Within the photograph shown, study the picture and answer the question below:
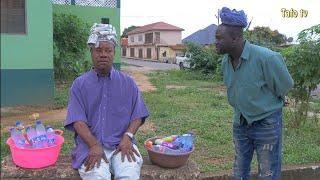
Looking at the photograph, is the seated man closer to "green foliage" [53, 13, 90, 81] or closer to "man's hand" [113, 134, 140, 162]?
"man's hand" [113, 134, 140, 162]

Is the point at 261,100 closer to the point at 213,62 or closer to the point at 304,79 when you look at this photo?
the point at 304,79

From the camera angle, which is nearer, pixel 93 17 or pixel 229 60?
pixel 229 60

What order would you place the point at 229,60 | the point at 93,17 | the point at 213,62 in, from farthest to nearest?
the point at 213,62
the point at 93,17
the point at 229,60

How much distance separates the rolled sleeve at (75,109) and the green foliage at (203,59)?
16.8m

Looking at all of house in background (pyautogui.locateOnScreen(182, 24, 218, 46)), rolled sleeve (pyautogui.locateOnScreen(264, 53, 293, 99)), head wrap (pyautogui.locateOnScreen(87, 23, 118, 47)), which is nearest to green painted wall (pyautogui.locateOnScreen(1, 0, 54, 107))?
head wrap (pyautogui.locateOnScreen(87, 23, 118, 47))

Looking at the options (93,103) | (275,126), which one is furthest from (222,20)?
(93,103)

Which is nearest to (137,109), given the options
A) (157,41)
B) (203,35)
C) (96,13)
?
(96,13)

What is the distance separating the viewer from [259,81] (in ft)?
11.0

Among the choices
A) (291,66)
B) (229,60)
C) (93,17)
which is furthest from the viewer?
(93,17)

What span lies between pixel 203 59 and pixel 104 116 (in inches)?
697

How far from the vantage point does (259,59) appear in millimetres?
3354

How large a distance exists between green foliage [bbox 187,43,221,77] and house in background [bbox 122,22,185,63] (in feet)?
129

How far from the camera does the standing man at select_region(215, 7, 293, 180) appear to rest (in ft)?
10.9

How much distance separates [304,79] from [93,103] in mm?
4036
